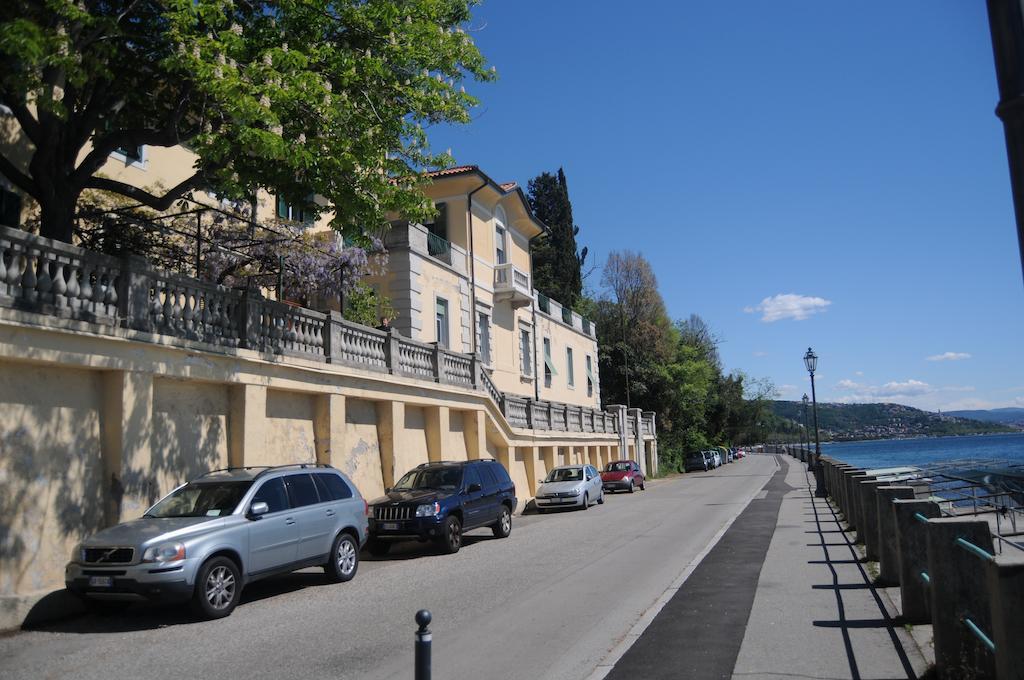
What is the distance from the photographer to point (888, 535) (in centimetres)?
984

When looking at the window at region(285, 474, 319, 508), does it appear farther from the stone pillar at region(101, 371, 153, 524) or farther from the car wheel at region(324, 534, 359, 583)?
the stone pillar at region(101, 371, 153, 524)

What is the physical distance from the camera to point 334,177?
12.9 m

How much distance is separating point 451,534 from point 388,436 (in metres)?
4.75

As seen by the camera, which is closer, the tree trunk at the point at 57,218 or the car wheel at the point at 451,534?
the tree trunk at the point at 57,218

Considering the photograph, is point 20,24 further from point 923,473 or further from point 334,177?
point 923,473

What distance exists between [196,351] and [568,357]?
101 ft

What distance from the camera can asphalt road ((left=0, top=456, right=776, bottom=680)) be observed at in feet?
23.9

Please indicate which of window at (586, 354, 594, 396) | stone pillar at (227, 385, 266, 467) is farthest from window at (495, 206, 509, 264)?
stone pillar at (227, 385, 266, 467)

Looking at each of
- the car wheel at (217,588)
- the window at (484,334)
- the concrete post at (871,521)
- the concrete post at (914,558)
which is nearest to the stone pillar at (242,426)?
the car wheel at (217,588)

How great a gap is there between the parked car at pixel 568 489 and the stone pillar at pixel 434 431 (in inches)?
210

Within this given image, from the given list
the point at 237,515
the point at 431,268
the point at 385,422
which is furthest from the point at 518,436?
the point at 237,515

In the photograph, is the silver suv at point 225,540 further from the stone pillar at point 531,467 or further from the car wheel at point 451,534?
the stone pillar at point 531,467

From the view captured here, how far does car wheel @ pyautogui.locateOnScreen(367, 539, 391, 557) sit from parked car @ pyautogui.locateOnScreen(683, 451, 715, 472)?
48.7 meters

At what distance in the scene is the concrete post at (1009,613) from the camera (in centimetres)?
452
